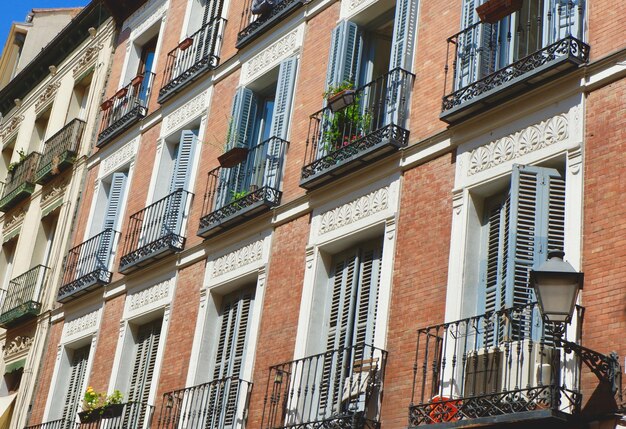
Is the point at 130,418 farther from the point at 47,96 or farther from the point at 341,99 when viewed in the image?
the point at 47,96

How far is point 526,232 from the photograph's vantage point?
11086mm

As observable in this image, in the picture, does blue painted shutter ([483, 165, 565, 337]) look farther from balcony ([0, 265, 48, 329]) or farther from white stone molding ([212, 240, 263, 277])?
balcony ([0, 265, 48, 329])

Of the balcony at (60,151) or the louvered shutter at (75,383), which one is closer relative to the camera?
the louvered shutter at (75,383)

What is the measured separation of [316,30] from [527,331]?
7.68 m

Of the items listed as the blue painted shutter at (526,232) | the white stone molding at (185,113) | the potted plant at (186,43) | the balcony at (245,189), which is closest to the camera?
the blue painted shutter at (526,232)

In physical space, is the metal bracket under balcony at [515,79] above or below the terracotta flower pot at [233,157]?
below

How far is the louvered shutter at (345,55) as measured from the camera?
50.6 feet

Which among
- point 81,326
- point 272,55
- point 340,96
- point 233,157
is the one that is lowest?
point 81,326

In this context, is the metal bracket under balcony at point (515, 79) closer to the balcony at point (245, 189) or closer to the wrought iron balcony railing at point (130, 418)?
the balcony at point (245, 189)

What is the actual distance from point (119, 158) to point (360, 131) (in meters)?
8.45

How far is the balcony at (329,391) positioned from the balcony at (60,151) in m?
11.0

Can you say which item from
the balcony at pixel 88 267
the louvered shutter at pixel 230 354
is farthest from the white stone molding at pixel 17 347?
the louvered shutter at pixel 230 354

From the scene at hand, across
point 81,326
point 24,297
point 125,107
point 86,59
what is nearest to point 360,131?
point 81,326

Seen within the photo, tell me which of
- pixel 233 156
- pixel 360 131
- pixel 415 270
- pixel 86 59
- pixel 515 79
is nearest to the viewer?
pixel 515 79
